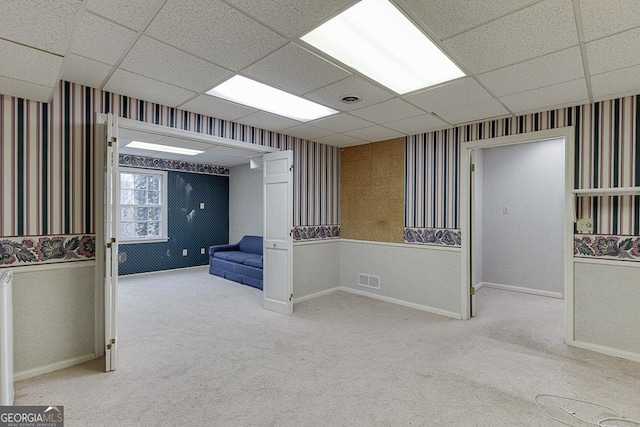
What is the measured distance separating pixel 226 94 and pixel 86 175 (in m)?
1.48

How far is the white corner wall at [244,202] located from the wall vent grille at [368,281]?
2.85 m

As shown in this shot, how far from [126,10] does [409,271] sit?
4.23m

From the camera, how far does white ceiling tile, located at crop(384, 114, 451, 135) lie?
150 inches

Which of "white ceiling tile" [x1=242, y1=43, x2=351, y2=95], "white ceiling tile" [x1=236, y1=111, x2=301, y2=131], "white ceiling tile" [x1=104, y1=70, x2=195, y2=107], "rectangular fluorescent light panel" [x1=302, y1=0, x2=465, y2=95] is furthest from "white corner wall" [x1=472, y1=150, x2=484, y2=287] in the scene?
"white ceiling tile" [x1=104, y1=70, x2=195, y2=107]

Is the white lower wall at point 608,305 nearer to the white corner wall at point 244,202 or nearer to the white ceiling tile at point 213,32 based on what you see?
the white ceiling tile at point 213,32

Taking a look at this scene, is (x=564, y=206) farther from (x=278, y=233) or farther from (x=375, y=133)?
(x=278, y=233)

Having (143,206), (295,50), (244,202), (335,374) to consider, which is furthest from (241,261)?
(295,50)

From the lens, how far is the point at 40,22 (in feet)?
5.48

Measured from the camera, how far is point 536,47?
2148 mm

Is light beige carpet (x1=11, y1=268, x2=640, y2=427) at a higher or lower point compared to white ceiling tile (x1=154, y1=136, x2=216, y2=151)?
lower

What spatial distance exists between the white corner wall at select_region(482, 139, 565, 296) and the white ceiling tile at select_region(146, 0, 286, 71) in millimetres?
5004

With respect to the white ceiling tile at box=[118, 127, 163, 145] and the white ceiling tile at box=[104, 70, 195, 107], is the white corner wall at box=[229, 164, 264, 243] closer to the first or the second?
the white ceiling tile at box=[118, 127, 163, 145]

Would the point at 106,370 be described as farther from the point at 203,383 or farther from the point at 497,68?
the point at 497,68

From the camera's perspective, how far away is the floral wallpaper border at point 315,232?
490 centimetres
